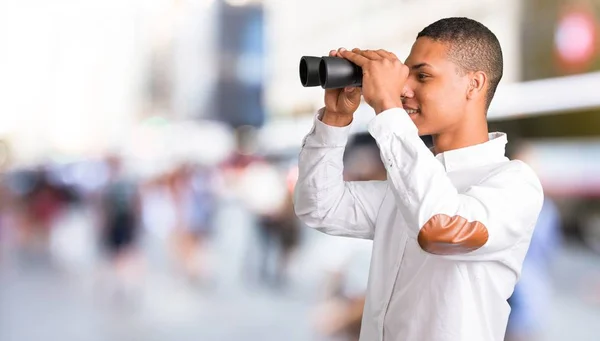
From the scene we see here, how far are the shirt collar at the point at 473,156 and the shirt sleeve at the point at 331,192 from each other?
0.57ft

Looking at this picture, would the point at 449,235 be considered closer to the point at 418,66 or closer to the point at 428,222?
the point at 428,222

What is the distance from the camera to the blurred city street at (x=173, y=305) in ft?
9.93

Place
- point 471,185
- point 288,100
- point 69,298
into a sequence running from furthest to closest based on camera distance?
point 288,100 < point 69,298 < point 471,185

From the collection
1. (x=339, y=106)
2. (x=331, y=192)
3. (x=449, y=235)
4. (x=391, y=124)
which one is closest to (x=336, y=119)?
(x=339, y=106)

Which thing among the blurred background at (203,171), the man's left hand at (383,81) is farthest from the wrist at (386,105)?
the blurred background at (203,171)

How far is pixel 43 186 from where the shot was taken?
3068 millimetres

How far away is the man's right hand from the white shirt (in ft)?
0.04

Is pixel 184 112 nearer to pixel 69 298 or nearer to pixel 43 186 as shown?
pixel 43 186

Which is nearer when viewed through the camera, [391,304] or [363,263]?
[391,304]

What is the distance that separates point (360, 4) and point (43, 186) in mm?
1609

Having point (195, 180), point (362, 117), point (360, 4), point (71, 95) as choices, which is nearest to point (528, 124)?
point (362, 117)

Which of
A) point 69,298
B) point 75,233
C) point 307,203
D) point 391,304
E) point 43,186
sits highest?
point 307,203

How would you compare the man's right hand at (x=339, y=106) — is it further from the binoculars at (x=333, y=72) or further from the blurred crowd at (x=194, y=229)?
the blurred crowd at (x=194, y=229)

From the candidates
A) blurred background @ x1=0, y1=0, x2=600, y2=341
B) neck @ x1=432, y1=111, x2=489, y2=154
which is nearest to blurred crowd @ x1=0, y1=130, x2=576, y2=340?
blurred background @ x1=0, y1=0, x2=600, y2=341
